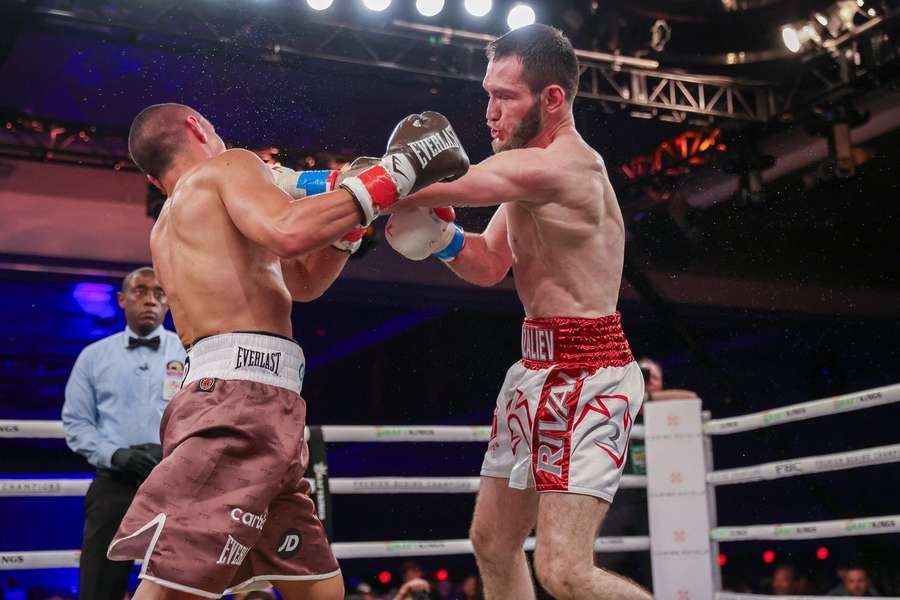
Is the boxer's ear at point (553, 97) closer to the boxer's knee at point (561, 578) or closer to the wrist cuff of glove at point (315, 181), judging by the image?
the wrist cuff of glove at point (315, 181)

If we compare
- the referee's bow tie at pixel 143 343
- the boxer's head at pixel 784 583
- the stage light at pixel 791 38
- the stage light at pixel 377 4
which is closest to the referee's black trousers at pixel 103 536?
the referee's bow tie at pixel 143 343

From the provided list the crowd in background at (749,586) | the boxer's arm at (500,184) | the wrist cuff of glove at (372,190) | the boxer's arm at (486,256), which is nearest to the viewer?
the wrist cuff of glove at (372,190)

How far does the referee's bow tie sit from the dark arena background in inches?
20.3

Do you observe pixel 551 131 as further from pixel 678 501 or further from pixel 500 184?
pixel 678 501

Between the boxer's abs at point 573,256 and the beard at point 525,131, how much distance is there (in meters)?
0.18

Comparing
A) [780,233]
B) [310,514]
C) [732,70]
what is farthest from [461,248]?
[780,233]

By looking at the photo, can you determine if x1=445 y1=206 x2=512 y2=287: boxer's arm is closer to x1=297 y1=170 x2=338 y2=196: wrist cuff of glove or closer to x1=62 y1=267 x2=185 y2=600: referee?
Answer: x1=297 y1=170 x2=338 y2=196: wrist cuff of glove

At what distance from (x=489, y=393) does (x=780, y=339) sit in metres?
3.29

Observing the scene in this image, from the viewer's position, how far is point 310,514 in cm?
202

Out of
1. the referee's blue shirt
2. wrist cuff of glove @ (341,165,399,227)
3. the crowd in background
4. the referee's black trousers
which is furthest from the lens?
the crowd in background

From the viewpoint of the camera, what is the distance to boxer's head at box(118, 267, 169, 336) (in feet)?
11.8

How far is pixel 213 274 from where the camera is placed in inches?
76.9

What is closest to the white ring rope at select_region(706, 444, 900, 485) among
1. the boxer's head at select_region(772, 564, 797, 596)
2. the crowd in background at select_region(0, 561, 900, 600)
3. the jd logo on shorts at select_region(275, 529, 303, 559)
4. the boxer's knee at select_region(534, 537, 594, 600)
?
the crowd in background at select_region(0, 561, 900, 600)

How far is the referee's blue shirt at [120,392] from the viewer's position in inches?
136
